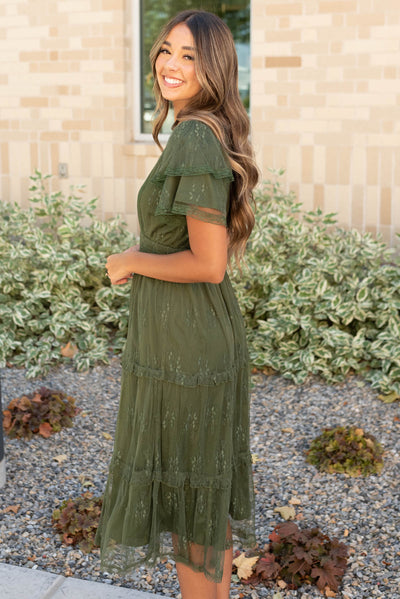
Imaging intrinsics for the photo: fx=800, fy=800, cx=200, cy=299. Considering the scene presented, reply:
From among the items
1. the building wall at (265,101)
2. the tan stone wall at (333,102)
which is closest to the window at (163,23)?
the building wall at (265,101)

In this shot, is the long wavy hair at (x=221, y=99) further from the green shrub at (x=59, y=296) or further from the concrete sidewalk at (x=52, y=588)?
the green shrub at (x=59, y=296)

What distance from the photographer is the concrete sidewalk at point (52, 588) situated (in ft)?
9.37

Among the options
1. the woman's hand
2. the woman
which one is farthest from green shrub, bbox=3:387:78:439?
the woman's hand

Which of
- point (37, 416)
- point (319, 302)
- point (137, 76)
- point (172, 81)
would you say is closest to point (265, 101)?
point (137, 76)

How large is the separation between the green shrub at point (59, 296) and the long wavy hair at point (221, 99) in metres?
3.17

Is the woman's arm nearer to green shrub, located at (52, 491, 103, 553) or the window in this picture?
green shrub, located at (52, 491, 103, 553)

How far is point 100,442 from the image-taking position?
13.9ft

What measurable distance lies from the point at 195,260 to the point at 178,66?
20.7 inches

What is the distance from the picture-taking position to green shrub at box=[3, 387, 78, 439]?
4.26 metres

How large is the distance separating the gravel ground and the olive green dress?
75 centimetres

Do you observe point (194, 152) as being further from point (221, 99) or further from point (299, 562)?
point (299, 562)

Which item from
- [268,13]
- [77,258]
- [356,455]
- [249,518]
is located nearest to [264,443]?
[356,455]

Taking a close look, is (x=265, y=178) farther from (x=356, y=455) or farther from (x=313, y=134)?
(x=356, y=455)

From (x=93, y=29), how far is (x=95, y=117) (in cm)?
74
